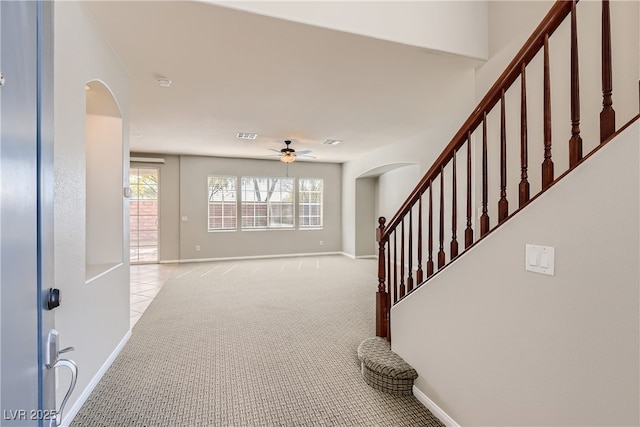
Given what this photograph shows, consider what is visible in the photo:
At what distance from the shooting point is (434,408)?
6.38 ft

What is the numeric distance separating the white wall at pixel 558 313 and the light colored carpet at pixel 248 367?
1.97 ft

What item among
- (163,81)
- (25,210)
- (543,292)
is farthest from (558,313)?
(163,81)

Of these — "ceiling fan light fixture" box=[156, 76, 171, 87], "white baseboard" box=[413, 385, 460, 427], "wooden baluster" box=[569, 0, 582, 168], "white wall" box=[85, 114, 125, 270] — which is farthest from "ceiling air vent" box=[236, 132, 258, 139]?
"wooden baluster" box=[569, 0, 582, 168]

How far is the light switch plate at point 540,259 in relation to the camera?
1.25m

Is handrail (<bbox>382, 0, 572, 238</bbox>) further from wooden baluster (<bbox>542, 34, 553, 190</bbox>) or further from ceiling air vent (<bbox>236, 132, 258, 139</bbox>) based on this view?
ceiling air vent (<bbox>236, 132, 258, 139</bbox>)

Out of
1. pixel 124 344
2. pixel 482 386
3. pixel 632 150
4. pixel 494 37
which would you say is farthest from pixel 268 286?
pixel 632 150

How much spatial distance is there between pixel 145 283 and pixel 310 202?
4.56m

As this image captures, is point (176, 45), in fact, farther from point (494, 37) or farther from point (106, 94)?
point (494, 37)

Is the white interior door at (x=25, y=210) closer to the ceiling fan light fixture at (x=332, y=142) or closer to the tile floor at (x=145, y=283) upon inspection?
the tile floor at (x=145, y=283)

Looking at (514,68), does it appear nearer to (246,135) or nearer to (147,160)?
(246,135)

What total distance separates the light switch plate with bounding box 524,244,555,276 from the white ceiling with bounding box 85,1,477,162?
6.37 feet

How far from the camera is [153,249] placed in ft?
24.3

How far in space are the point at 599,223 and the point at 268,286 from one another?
4681mm

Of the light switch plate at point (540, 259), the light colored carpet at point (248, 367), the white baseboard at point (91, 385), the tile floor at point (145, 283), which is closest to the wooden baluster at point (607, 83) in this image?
the light switch plate at point (540, 259)
